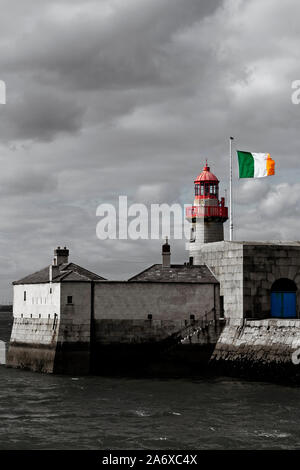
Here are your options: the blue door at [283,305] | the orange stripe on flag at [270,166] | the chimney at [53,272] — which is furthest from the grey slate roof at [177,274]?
the orange stripe on flag at [270,166]

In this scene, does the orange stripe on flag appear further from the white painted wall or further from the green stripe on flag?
the white painted wall

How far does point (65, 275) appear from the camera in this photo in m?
46.6

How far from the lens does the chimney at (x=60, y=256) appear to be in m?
52.2

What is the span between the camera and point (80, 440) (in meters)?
27.8

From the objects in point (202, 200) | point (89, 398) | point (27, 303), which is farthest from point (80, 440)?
point (202, 200)

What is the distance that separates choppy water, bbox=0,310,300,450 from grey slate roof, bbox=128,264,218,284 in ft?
22.2

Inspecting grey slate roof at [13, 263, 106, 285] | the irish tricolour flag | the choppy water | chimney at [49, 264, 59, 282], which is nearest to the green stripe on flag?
the irish tricolour flag

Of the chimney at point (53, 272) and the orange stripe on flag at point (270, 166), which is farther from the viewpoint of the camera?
the orange stripe on flag at point (270, 166)

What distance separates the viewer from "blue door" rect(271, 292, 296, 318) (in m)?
46.5

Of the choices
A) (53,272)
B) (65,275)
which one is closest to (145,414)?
(65,275)

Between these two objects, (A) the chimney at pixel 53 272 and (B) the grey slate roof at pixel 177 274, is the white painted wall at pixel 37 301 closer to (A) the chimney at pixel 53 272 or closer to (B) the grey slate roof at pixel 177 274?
(A) the chimney at pixel 53 272

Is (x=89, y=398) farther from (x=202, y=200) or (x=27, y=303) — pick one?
(x=202, y=200)

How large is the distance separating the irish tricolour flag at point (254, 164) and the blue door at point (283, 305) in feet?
24.9

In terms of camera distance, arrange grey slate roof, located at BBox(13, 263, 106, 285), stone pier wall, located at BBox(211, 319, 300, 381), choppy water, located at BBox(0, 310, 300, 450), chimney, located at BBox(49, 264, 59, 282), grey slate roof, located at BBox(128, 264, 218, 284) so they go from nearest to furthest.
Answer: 1. choppy water, located at BBox(0, 310, 300, 450)
2. stone pier wall, located at BBox(211, 319, 300, 381)
3. grey slate roof, located at BBox(13, 263, 106, 285)
4. grey slate roof, located at BBox(128, 264, 218, 284)
5. chimney, located at BBox(49, 264, 59, 282)
